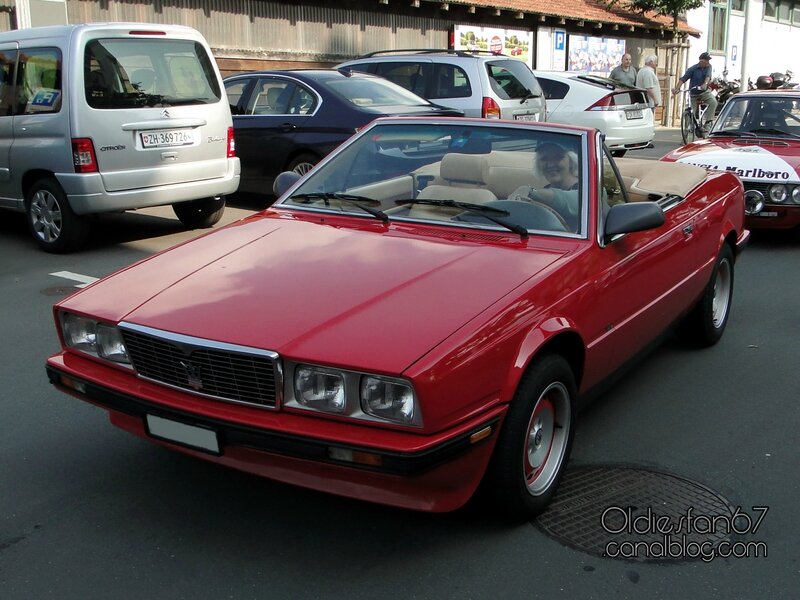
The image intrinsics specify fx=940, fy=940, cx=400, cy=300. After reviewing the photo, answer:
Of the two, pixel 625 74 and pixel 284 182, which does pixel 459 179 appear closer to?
pixel 284 182

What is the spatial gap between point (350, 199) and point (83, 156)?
435 cm

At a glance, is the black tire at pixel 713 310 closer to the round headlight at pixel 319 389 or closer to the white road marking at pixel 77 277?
the round headlight at pixel 319 389

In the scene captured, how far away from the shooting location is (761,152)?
9078 millimetres

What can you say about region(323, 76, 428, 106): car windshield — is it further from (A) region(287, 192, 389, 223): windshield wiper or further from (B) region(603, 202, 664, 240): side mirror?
(B) region(603, 202, 664, 240): side mirror

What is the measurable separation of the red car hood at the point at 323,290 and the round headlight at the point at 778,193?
5.61m

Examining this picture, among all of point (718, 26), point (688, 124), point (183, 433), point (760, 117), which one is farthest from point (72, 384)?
point (718, 26)

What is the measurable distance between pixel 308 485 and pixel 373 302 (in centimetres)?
70

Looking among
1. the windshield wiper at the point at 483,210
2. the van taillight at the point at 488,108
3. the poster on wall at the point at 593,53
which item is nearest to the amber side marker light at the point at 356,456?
the windshield wiper at the point at 483,210

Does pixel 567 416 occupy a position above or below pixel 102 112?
below

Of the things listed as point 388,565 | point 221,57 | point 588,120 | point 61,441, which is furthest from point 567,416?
point 221,57

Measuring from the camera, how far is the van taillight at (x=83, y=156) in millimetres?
8086

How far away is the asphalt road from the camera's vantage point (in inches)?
128

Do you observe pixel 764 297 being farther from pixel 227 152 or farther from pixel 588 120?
pixel 588 120

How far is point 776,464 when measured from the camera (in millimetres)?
4258
